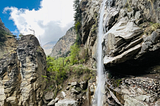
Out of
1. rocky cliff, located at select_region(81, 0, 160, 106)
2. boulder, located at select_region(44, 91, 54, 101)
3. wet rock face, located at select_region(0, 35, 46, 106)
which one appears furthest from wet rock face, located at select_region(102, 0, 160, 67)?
wet rock face, located at select_region(0, 35, 46, 106)

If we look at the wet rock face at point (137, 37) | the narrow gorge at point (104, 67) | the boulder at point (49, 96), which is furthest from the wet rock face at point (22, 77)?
the wet rock face at point (137, 37)

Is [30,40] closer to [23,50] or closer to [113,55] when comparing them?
[23,50]

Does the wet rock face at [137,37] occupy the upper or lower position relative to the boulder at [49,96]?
upper

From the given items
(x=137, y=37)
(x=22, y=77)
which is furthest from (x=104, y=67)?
(x=22, y=77)

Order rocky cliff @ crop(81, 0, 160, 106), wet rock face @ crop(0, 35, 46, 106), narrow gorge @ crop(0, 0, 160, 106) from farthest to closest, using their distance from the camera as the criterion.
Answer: wet rock face @ crop(0, 35, 46, 106) → narrow gorge @ crop(0, 0, 160, 106) → rocky cliff @ crop(81, 0, 160, 106)

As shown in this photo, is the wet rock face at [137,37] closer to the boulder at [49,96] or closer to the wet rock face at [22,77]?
the boulder at [49,96]

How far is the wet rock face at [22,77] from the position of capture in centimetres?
1348

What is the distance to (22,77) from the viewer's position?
1487cm

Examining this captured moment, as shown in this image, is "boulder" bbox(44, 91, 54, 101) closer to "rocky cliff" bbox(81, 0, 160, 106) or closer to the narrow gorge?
the narrow gorge

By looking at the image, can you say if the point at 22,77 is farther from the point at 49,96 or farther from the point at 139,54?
the point at 139,54

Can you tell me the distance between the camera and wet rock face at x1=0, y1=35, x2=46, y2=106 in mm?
13477

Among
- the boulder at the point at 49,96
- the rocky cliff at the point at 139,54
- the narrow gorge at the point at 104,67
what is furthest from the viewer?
the boulder at the point at 49,96

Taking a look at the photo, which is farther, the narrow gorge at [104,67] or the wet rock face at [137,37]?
the narrow gorge at [104,67]

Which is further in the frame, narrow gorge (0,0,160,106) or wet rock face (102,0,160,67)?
narrow gorge (0,0,160,106)
